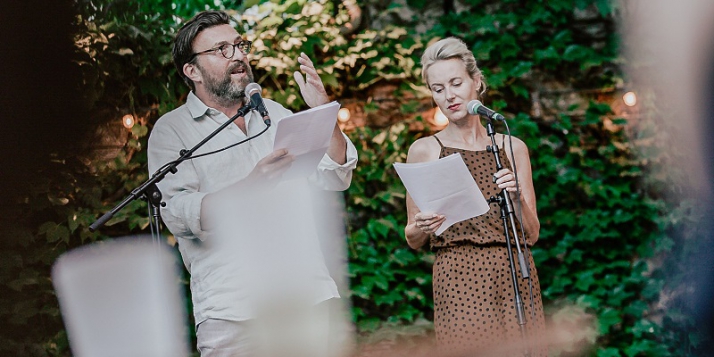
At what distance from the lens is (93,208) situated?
3.32m

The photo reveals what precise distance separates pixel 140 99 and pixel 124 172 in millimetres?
336

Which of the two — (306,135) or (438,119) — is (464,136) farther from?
(438,119)

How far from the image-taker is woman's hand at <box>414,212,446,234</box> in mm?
2410

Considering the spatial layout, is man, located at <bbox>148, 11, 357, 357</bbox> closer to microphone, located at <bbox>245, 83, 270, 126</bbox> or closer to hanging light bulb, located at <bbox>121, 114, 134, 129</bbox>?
microphone, located at <bbox>245, 83, 270, 126</bbox>

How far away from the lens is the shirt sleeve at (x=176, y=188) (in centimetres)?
230

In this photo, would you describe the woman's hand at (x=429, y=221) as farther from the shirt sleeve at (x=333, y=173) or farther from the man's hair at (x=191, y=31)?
the man's hair at (x=191, y=31)

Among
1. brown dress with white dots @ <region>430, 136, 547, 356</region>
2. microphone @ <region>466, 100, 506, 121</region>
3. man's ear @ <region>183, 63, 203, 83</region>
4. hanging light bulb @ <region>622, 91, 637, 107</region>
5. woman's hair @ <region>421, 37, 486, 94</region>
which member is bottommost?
brown dress with white dots @ <region>430, 136, 547, 356</region>

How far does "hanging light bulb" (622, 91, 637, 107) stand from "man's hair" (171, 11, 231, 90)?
2319mm

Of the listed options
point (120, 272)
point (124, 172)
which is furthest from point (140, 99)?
point (120, 272)

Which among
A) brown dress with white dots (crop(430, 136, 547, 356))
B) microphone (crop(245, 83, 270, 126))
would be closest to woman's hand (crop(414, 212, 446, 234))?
brown dress with white dots (crop(430, 136, 547, 356))

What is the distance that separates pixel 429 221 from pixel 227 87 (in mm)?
708

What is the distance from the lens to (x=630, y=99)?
407 centimetres

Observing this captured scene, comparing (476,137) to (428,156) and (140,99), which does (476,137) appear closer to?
(428,156)

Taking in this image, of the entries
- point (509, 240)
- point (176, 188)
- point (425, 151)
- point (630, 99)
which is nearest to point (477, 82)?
point (425, 151)
